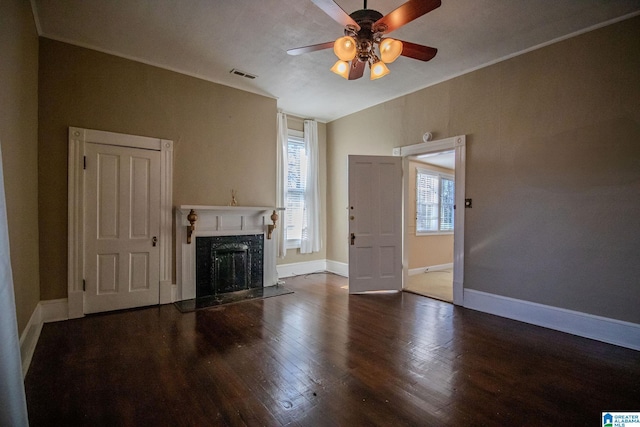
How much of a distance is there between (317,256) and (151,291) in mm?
3019

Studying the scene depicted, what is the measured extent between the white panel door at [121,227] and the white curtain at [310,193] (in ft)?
8.62

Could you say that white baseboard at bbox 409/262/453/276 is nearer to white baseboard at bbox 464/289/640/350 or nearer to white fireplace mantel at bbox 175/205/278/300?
white baseboard at bbox 464/289/640/350

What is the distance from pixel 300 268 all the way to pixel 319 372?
11.2 ft


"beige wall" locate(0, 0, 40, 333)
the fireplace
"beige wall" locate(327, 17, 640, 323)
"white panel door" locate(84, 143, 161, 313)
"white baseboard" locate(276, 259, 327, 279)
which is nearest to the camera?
"beige wall" locate(0, 0, 40, 333)

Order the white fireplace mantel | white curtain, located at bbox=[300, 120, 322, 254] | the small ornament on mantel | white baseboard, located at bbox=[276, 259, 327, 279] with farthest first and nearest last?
white curtain, located at bbox=[300, 120, 322, 254]
white baseboard, located at bbox=[276, 259, 327, 279]
the small ornament on mantel
the white fireplace mantel

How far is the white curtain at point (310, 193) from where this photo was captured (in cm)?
557

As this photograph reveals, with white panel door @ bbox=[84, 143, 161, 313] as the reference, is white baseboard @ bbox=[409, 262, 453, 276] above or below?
below

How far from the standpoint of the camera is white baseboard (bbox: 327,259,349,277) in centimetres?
550

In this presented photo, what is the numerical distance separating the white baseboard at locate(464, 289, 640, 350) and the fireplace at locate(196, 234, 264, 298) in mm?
2999

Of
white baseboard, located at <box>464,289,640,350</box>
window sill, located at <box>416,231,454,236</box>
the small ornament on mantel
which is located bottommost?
white baseboard, located at <box>464,289,640,350</box>

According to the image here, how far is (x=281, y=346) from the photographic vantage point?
2.59m

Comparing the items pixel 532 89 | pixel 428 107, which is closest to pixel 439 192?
pixel 428 107

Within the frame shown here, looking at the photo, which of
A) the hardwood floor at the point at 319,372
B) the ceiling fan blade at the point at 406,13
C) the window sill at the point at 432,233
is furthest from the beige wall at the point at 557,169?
the window sill at the point at 432,233

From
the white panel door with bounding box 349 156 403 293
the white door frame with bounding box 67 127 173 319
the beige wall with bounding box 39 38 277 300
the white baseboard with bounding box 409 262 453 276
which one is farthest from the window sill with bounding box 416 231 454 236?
the white door frame with bounding box 67 127 173 319
